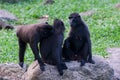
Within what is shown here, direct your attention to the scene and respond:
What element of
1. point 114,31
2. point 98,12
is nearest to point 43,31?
point 114,31

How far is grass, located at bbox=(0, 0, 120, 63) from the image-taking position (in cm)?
1162

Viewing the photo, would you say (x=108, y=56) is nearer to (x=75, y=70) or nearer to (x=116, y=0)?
(x=75, y=70)

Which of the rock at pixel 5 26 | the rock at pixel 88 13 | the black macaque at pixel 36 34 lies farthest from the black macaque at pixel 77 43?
the rock at pixel 88 13

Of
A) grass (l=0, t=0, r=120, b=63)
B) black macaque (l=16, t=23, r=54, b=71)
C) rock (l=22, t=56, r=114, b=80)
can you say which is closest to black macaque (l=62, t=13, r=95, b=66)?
rock (l=22, t=56, r=114, b=80)

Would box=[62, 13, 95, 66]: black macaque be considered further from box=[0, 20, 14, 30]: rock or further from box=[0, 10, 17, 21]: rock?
box=[0, 10, 17, 21]: rock

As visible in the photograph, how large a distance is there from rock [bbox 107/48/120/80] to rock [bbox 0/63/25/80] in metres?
2.07

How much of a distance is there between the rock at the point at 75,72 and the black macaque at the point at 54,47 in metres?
0.12

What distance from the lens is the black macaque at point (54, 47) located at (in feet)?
24.1

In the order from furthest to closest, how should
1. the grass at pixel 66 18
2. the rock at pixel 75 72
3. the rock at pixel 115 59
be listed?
1. the grass at pixel 66 18
2. the rock at pixel 115 59
3. the rock at pixel 75 72

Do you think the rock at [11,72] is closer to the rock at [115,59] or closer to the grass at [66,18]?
the grass at [66,18]

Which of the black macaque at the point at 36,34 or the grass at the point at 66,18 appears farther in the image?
the grass at the point at 66,18

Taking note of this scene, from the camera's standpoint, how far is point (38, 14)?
18.5m

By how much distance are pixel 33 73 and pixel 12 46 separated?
15.6 ft

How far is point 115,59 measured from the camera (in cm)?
1045
